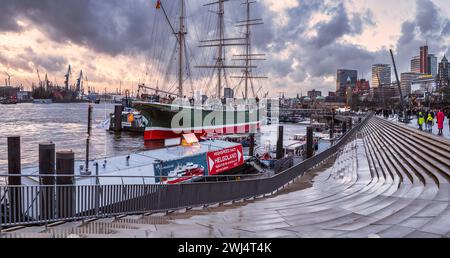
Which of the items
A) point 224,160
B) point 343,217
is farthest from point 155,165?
point 343,217

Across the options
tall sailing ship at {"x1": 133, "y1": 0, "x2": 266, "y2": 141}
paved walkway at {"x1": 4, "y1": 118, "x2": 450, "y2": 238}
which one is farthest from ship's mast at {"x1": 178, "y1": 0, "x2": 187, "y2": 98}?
paved walkway at {"x1": 4, "y1": 118, "x2": 450, "y2": 238}

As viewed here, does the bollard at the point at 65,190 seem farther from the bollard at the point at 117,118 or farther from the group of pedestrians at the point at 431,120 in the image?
the bollard at the point at 117,118

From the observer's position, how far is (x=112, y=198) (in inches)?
366

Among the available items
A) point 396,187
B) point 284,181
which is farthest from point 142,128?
point 396,187

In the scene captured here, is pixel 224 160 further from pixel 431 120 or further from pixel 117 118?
pixel 117 118

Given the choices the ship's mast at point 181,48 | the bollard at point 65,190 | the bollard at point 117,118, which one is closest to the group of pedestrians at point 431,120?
the bollard at point 65,190

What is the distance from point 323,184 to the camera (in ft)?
49.0

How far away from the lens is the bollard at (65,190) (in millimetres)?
7387

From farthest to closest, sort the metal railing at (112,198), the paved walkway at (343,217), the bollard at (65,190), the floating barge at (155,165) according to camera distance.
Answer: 1. the floating barge at (155,165)
2. the bollard at (65,190)
3. the metal railing at (112,198)
4. the paved walkway at (343,217)

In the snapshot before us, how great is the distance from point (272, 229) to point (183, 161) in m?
12.9

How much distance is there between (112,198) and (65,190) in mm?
1895

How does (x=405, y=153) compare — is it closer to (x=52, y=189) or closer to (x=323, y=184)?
(x=323, y=184)

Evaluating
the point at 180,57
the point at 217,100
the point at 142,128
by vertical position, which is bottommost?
the point at 142,128

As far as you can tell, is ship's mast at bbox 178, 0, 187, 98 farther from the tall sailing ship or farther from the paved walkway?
the paved walkway
